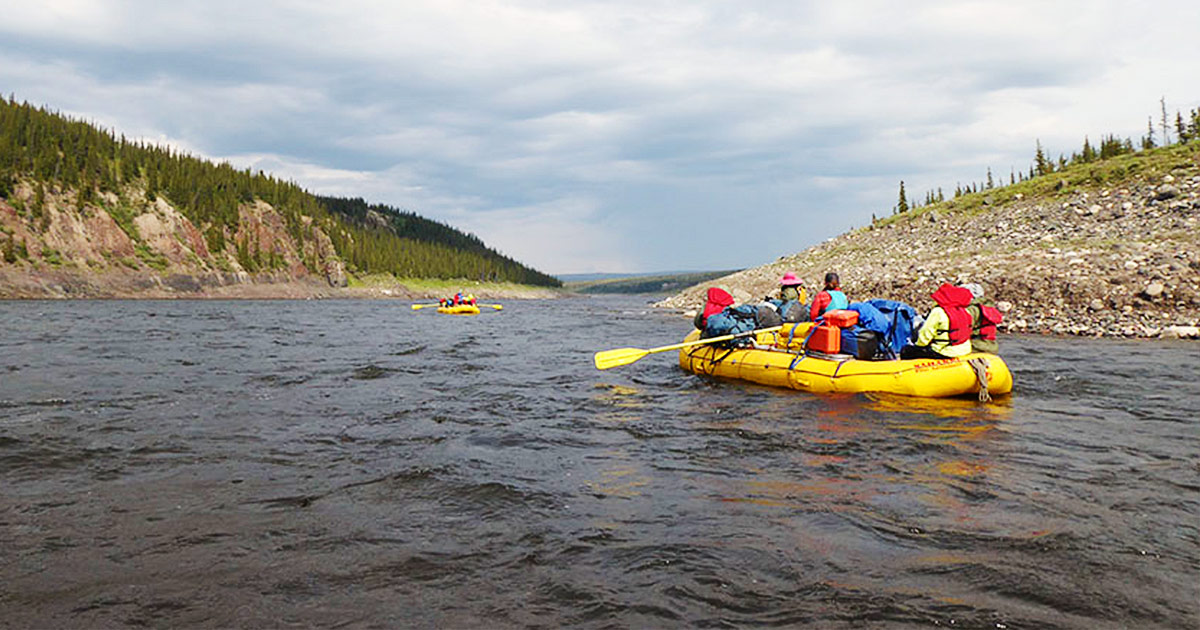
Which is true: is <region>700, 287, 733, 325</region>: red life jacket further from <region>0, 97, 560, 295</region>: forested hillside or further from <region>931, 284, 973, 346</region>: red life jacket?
<region>0, 97, 560, 295</region>: forested hillside

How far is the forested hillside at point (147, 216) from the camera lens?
7750 cm

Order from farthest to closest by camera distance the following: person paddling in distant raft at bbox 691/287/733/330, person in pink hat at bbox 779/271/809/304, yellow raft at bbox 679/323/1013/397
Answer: person in pink hat at bbox 779/271/809/304 < person paddling in distant raft at bbox 691/287/733/330 < yellow raft at bbox 679/323/1013/397

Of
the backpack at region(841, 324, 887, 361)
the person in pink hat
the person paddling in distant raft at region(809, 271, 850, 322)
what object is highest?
the person in pink hat

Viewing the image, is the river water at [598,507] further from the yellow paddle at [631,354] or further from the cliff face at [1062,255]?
the cliff face at [1062,255]

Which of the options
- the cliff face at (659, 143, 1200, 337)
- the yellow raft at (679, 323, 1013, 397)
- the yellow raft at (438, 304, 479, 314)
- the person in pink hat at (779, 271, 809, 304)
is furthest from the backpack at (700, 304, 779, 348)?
the yellow raft at (438, 304, 479, 314)

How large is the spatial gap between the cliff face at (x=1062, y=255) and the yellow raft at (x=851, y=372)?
1.95 meters

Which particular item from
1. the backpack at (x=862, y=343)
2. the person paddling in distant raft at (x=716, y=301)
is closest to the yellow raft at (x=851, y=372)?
the backpack at (x=862, y=343)

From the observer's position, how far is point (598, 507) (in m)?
7.13

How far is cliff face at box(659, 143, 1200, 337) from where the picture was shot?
77.5 ft

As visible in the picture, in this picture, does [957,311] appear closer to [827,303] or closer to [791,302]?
[827,303]

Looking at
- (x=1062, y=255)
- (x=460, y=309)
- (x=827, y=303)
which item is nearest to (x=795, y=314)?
(x=827, y=303)

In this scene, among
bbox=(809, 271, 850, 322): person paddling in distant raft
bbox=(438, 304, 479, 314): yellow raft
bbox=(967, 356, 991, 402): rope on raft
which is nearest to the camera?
bbox=(967, 356, 991, 402): rope on raft

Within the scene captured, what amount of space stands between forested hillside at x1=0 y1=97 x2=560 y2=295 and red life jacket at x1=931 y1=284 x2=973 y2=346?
275ft

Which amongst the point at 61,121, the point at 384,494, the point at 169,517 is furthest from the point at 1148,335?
the point at 61,121
